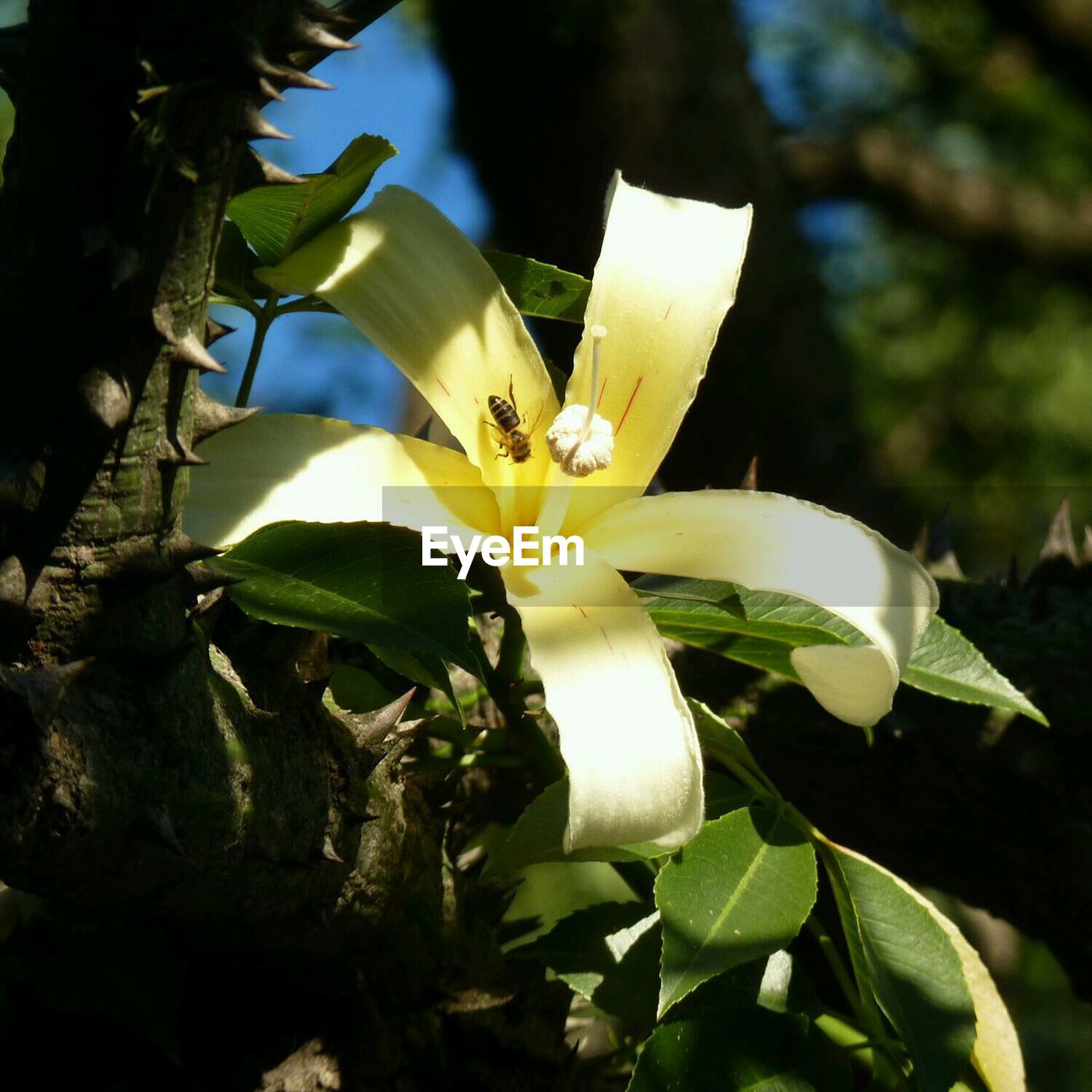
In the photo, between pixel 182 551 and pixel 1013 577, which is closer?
pixel 182 551

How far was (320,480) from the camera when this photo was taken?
2.21 feet

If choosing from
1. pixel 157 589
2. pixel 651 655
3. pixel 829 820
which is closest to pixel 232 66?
pixel 157 589

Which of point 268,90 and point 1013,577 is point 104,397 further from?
point 1013,577

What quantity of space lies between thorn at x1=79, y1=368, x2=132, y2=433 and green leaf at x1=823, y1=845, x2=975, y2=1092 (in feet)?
1.71

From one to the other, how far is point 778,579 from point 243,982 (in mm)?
399

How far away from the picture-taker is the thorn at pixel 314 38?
451 mm

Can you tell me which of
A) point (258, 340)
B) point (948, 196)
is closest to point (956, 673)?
point (258, 340)

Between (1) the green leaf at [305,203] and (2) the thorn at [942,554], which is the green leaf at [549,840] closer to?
(1) the green leaf at [305,203]

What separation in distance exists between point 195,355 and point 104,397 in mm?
38

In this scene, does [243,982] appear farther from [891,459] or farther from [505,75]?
[891,459]

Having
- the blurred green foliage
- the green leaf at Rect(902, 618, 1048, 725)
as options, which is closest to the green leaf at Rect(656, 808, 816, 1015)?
the green leaf at Rect(902, 618, 1048, 725)

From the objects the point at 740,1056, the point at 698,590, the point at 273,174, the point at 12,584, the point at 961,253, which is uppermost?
the point at 273,174

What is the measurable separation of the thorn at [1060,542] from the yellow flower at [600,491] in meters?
0.65

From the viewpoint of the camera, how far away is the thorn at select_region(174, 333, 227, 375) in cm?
49
